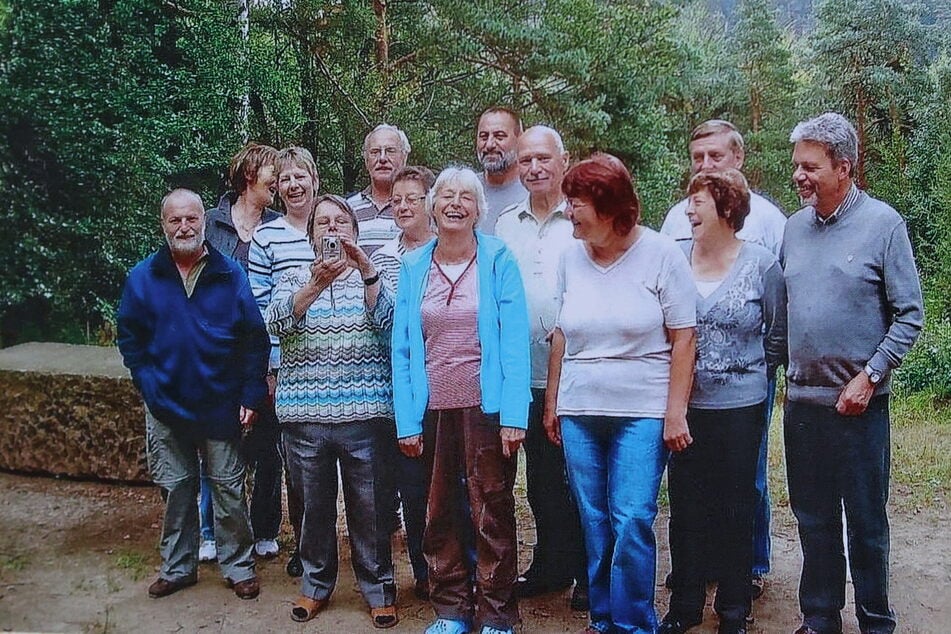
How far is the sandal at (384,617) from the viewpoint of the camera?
105 inches

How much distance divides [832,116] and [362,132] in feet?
12.2

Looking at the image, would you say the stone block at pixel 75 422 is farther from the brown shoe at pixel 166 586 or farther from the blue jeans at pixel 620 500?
the blue jeans at pixel 620 500

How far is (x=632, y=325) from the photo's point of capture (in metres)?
2.26

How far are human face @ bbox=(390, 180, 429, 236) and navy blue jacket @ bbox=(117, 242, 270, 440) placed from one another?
0.54m

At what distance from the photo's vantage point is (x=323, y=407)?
2.57m

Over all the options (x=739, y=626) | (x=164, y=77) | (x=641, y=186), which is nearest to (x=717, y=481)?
(x=739, y=626)

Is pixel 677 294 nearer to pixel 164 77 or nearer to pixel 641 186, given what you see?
pixel 164 77

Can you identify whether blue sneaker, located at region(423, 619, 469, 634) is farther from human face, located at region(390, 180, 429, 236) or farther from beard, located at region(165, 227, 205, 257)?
beard, located at region(165, 227, 205, 257)

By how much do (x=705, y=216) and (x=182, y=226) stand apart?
60.6 inches

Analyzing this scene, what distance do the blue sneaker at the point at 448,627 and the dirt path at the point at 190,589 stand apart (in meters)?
0.12

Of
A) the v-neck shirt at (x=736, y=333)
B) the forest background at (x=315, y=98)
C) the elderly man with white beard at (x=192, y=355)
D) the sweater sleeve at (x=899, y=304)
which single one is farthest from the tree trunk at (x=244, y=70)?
the sweater sleeve at (x=899, y=304)

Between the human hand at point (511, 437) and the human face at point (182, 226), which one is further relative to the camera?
the human face at point (182, 226)

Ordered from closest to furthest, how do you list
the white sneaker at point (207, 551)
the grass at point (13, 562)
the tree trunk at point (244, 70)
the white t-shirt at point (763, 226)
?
1. the white t-shirt at point (763, 226)
2. the grass at point (13, 562)
3. the white sneaker at point (207, 551)
4. the tree trunk at point (244, 70)

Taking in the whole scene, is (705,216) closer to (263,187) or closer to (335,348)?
(335,348)
